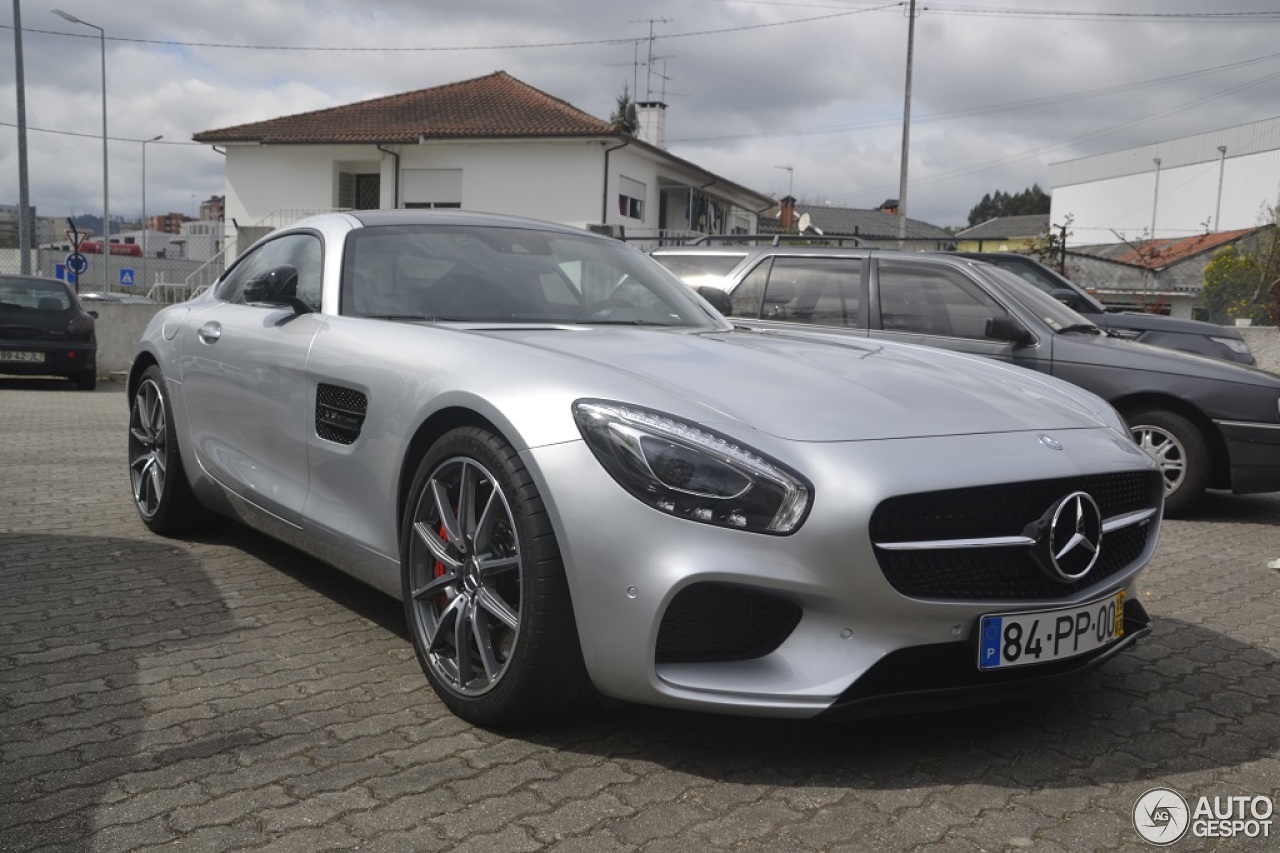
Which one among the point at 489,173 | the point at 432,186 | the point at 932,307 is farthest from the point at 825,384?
the point at 432,186

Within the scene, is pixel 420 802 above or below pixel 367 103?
below

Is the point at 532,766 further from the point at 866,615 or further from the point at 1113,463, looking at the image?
the point at 1113,463

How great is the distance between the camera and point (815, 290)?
837 cm

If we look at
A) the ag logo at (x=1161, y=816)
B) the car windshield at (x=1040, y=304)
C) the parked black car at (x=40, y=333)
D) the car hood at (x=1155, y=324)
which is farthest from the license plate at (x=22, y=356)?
the ag logo at (x=1161, y=816)

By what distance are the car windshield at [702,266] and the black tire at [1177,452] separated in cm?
294

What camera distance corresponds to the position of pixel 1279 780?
2.99 meters

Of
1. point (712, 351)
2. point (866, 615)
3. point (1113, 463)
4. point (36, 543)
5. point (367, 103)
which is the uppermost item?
point (367, 103)

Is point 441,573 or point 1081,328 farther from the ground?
point 1081,328

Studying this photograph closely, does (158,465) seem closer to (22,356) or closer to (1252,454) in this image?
(1252,454)

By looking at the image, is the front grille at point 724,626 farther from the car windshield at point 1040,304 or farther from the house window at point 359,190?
the house window at point 359,190

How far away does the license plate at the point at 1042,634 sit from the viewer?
286 centimetres

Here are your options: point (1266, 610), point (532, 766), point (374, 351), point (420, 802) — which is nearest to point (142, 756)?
point (420, 802)

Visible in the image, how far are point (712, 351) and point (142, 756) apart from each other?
6.09 feet

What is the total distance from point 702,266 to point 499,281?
15.9ft
